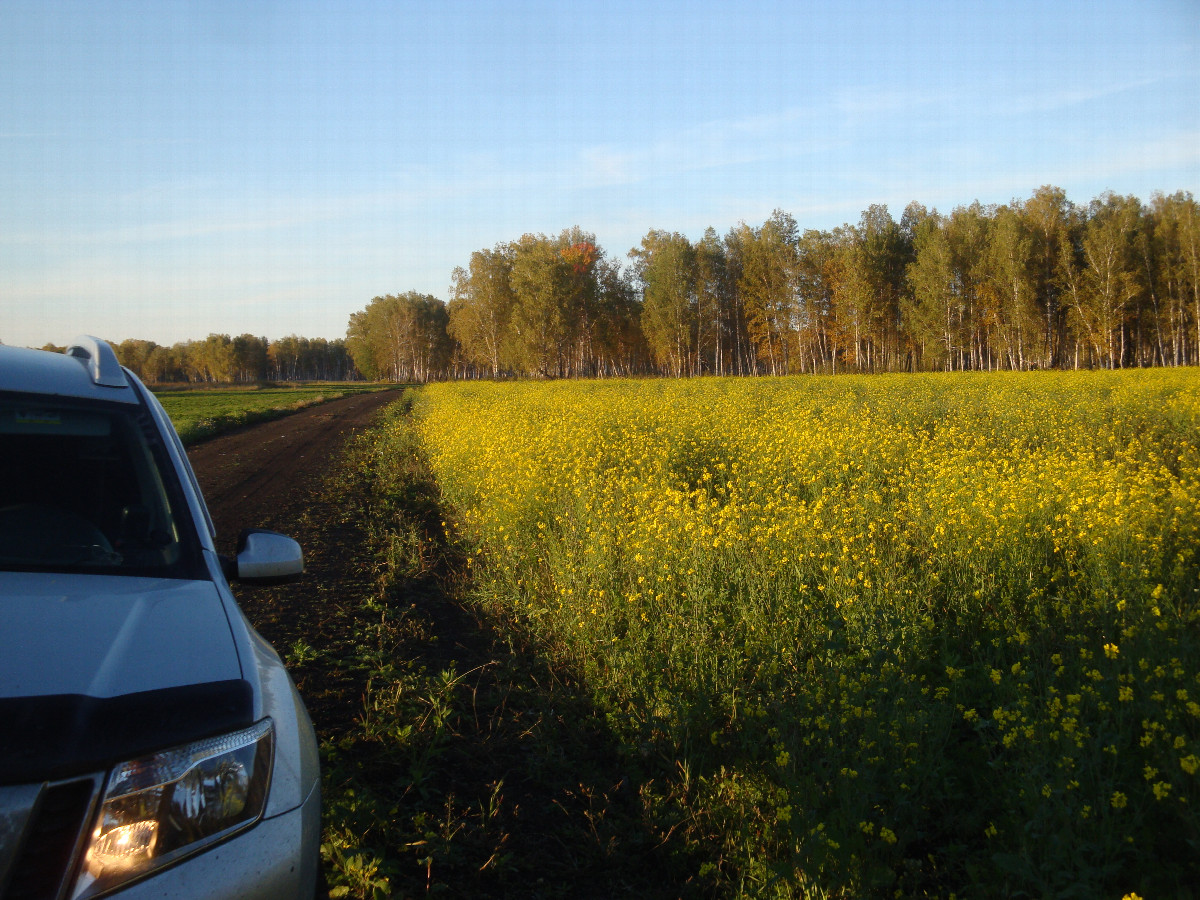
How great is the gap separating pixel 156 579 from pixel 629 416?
38.8 ft

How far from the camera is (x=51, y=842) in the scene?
138cm

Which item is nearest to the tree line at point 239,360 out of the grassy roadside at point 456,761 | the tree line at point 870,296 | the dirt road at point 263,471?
the tree line at point 870,296

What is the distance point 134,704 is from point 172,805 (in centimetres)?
24

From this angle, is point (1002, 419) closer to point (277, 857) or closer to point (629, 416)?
point (629, 416)

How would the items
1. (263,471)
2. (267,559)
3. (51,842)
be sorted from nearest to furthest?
(51,842) < (267,559) < (263,471)

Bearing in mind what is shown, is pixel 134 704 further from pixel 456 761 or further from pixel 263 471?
pixel 263 471

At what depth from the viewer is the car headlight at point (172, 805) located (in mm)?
1433

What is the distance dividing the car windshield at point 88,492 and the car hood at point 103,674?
267 mm

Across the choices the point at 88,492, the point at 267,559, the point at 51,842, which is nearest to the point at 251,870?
the point at 51,842

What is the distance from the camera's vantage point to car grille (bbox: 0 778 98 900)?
1.33 meters

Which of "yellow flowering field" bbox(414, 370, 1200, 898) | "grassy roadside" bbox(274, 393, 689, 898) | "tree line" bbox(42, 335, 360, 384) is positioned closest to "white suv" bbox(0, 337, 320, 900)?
"grassy roadside" bbox(274, 393, 689, 898)

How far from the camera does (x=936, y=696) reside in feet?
10.6

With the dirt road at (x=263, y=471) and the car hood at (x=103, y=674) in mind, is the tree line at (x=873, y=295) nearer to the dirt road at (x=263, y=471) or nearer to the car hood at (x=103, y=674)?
the dirt road at (x=263, y=471)

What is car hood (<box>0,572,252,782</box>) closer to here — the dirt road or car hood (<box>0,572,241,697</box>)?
car hood (<box>0,572,241,697</box>)
